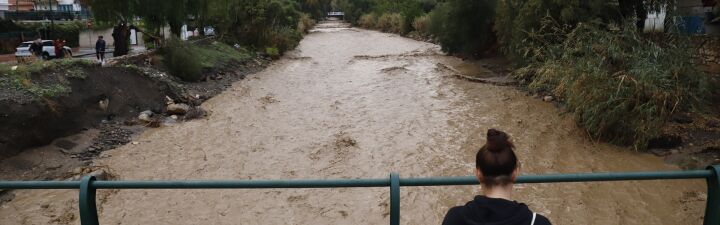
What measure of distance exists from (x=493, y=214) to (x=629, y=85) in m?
10.3

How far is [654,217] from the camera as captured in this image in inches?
322

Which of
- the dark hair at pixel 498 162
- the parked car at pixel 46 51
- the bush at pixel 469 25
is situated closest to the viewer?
the dark hair at pixel 498 162

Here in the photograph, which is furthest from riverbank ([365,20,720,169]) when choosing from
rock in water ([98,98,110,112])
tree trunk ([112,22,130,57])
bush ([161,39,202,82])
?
tree trunk ([112,22,130,57])

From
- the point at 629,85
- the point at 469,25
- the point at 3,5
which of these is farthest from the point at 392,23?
the point at 629,85

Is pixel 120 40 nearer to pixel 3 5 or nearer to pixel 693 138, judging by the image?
pixel 693 138

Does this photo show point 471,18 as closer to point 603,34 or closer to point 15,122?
point 603,34

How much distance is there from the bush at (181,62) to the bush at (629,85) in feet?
40.9

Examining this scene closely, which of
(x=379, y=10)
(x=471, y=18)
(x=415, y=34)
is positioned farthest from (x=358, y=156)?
(x=379, y=10)

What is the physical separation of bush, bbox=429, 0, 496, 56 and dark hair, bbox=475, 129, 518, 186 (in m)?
25.0

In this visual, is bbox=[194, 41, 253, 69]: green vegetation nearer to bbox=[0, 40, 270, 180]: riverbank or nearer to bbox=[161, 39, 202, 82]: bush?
bbox=[161, 39, 202, 82]: bush

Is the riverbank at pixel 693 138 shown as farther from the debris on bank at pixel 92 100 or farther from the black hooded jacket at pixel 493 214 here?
the debris on bank at pixel 92 100

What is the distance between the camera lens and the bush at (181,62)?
19062 millimetres

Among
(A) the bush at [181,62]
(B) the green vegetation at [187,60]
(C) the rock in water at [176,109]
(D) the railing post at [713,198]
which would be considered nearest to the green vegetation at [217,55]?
(B) the green vegetation at [187,60]

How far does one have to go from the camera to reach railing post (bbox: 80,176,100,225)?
2.48m
